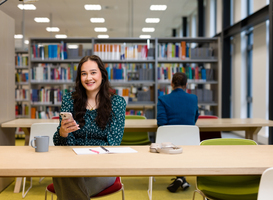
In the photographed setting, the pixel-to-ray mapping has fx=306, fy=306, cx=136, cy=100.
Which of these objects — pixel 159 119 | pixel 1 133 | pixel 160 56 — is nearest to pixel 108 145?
pixel 159 119

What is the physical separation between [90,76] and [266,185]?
4.26ft

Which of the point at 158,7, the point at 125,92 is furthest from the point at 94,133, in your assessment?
the point at 158,7

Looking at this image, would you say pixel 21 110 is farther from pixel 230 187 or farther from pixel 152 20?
pixel 230 187

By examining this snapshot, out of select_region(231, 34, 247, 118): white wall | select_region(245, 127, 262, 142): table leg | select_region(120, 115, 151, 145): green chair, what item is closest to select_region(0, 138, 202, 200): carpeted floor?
select_region(120, 115, 151, 145): green chair

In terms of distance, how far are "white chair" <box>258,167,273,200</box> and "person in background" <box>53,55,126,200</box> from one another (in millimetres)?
915

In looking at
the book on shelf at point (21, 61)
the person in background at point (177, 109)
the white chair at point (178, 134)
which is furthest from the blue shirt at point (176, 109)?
the book on shelf at point (21, 61)

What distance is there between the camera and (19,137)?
7.25 m

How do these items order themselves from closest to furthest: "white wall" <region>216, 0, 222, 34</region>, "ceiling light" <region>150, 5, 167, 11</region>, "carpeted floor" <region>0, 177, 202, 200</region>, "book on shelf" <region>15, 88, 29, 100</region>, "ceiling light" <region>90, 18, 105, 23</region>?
1. "carpeted floor" <region>0, 177, 202, 200</region>
2. "book on shelf" <region>15, 88, 29, 100</region>
3. "white wall" <region>216, 0, 222, 34</region>
4. "ceiling light" <region>150, 5, 167, 11</region>
5. "ceiling light" <region>90, 18, 105, 23</region>

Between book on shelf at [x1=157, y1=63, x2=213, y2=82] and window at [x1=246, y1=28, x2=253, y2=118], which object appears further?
window at [x1=246, y1=28, x2=253, y2=118]

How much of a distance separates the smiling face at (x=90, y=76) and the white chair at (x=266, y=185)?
123 centimetres

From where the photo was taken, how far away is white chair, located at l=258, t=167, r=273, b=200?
49.8 inches

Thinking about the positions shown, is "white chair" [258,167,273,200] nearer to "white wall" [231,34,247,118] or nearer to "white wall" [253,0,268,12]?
"white wall" [253,0,268,12]

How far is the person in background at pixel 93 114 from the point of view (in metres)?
1.96

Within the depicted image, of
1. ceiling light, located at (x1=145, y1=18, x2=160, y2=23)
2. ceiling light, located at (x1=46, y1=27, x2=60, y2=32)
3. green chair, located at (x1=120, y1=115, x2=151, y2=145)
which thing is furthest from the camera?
ceiling light, located at (x1=46, y1=27, x2=60, y2=32)
